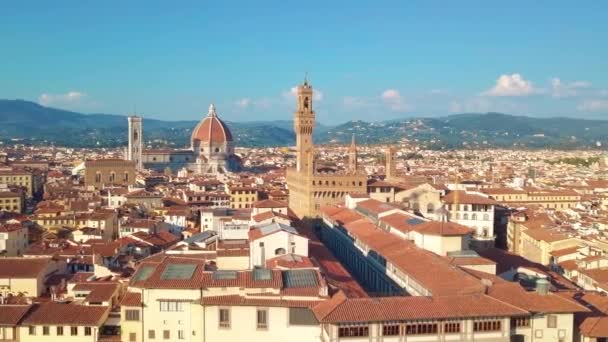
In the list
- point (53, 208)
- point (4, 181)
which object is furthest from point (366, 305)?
point (4, 181)

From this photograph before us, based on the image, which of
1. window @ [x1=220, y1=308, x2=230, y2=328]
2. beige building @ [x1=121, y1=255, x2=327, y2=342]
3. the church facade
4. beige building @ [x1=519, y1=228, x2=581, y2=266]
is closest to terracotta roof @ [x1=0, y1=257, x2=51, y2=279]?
beige building @ [x1=121, y1=255, x2=327, y2=342]

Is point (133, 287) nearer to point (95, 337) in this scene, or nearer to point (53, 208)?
point (95, 337)

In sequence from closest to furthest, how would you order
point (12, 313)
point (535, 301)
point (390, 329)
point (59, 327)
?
point (390, 329) → point (535, 301) → point (59, 327) → point (12, 313)

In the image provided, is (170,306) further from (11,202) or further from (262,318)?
(11,202)

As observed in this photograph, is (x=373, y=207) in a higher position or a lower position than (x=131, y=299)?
higher

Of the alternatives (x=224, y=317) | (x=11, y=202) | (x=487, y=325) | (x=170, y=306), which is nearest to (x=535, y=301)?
(x=487, y=325)

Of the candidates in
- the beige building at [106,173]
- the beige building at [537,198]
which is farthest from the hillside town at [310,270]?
the beige building at [106,173]
